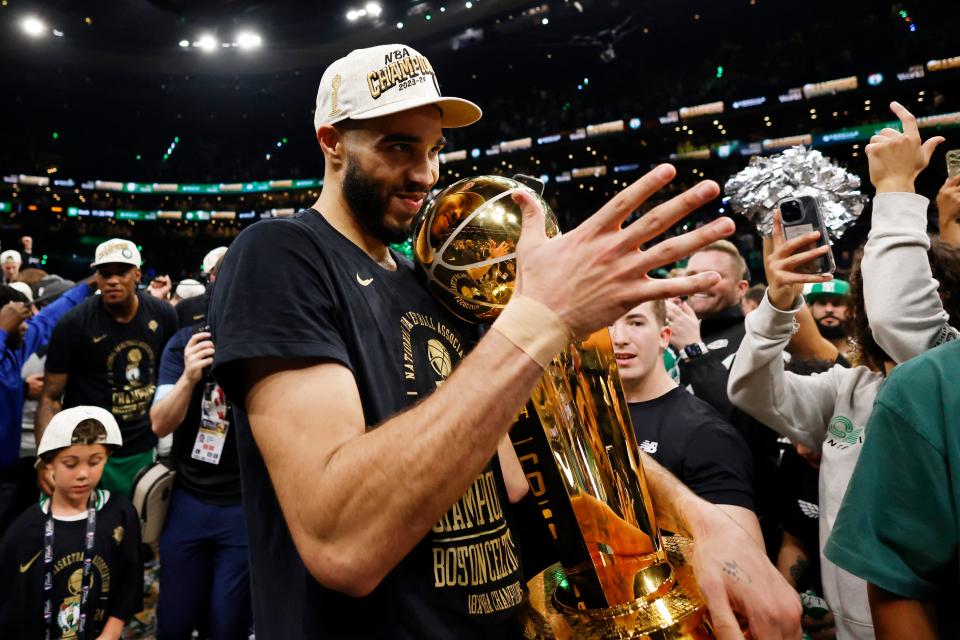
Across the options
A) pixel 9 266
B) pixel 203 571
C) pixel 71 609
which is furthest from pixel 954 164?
pixel 9 266

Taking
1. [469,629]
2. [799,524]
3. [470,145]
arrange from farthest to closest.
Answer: [470,145]
[799,524]
[469,629]

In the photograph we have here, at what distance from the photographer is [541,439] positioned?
1.03m

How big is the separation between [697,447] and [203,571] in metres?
2.20

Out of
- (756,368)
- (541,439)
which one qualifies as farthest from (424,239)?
(756,368)

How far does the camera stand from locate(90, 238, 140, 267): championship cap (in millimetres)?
3721

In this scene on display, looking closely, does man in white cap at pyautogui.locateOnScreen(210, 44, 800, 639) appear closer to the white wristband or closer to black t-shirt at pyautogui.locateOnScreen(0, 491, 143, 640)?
the white wristband

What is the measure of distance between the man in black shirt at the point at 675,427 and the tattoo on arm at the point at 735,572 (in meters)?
0.92

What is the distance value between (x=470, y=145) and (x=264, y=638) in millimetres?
23753

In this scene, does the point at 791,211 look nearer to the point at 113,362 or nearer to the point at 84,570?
the point at 84,570

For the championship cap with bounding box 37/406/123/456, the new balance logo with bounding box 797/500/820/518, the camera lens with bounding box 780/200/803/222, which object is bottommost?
the new balance logo with bounding box 797/500/820/518

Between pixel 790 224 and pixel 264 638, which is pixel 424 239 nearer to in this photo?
pixel 264 638

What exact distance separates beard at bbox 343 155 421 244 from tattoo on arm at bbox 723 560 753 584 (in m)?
0.82

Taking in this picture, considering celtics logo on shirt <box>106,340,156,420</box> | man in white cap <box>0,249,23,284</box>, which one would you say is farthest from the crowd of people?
man in white cap <box>0,249,23,284</box>

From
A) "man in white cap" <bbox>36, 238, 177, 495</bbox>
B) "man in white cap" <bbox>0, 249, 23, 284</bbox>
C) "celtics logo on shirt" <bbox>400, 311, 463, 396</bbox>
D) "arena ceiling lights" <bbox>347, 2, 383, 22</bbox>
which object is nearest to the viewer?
"celtics logo on shirt" <bbox>400, 311, 463, 396</bbox>
